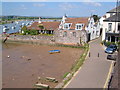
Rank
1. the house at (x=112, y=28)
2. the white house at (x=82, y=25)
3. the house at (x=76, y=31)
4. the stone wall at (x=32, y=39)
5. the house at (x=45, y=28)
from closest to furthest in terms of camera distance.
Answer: the house at (x=112, y=28) → the house at (x=76, y=31) → the white house at (x=82, y=25) → the stone wall at (x=32, y=39) → the house at (x=45, y=28)

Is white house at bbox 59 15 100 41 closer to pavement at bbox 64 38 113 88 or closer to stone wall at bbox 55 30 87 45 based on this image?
stone wall at bbox 55 30 87 45

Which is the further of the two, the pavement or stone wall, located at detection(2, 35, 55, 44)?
stone wall, located at detection(2, 35, 55, 44)

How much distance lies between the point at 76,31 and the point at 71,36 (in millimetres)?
1629

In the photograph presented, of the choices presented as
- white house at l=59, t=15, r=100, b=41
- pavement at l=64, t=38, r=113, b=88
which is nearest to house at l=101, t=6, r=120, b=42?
white house at l=59, t=15, r=100, b=41

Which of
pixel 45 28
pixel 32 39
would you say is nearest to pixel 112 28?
pixel 45 28

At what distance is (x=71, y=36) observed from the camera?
125ft

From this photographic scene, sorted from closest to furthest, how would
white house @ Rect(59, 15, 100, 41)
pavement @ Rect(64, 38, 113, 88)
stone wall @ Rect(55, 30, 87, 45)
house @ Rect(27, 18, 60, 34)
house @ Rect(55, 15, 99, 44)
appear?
pavement @ Rect(64, 38, 113, 88) → stone wall @ Rect(55, 30, 87, 45) → house @ Rect(55, 15, 99, 44) → white house @ Rect(59, 15, 100, 41) → house @ Rect(27, 18, 60, 34)

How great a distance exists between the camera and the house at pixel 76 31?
3755cm

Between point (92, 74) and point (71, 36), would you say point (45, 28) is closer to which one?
point (71, 36)

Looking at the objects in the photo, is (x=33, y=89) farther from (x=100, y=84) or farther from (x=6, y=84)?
(x=100, y=84)

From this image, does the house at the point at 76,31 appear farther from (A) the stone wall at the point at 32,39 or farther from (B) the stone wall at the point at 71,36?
(A) the stone wall at the point at 32,39

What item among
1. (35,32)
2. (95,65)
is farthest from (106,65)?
(35,32)

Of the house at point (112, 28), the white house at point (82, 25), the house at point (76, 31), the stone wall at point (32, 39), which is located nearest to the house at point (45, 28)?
the stone wall at point (32, 39)

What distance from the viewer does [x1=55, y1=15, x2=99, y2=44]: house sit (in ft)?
123
